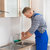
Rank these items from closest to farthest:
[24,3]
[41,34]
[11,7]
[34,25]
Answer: [11,7], [34,25], [41,34], [24,3]

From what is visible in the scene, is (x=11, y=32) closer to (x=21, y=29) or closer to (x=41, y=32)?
(x=21, y=29)

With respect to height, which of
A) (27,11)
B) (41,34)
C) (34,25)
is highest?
(27,11)

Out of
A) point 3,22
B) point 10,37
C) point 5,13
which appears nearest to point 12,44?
point 10,37

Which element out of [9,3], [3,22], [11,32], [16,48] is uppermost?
[9,3]

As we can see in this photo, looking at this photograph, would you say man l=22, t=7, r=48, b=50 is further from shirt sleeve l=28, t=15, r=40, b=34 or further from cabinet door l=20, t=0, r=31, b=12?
cabinet door l=20, t=0, r=31, b=12

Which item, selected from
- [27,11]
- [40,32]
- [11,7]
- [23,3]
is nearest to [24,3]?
[23,3]

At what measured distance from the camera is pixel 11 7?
2350 millimetres

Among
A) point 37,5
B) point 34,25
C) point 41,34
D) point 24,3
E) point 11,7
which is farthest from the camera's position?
point 37,5

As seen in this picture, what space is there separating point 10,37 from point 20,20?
1.52ft

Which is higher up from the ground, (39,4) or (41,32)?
(39,4)

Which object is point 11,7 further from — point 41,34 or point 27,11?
point 41,34

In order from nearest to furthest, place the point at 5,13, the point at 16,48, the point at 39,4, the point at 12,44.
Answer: the point at 5,13
the point at 16,48
the point at 12,44
the point at 39,4

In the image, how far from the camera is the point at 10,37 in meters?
2.90

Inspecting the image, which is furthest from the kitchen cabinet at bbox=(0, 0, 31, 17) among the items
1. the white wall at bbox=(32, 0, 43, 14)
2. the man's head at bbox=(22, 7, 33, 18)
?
the white wall at bbox=(32, 0, 43, 14)
